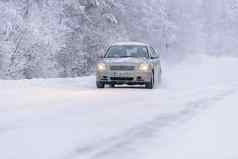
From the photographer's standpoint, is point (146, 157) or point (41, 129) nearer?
point (146, 157)

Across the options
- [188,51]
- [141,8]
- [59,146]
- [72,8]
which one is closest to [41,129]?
[59,146]

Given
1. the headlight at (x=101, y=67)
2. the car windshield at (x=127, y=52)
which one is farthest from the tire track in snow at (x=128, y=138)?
the car windshield at (x=127, y=52)

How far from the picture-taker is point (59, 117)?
9.06 metres

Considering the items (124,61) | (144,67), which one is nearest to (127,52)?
(124,61)

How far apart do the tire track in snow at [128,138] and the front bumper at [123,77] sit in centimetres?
836

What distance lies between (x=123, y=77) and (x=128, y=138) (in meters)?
12.0

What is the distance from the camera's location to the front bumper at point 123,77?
1912 cm

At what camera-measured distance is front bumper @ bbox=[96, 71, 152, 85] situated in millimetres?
19125

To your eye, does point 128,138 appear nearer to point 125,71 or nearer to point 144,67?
point 125,71

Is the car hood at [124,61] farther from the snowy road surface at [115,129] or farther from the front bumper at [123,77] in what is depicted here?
the snowy road surface at [115,129]

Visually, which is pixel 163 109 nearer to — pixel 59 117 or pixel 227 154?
pixel 59 117

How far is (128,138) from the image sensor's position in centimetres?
713

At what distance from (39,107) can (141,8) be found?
41.4 m

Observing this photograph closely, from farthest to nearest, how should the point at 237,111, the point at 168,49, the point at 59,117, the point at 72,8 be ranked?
the point at 168,49
the point at 72,8
the point at 237,111
the point at 59,117
